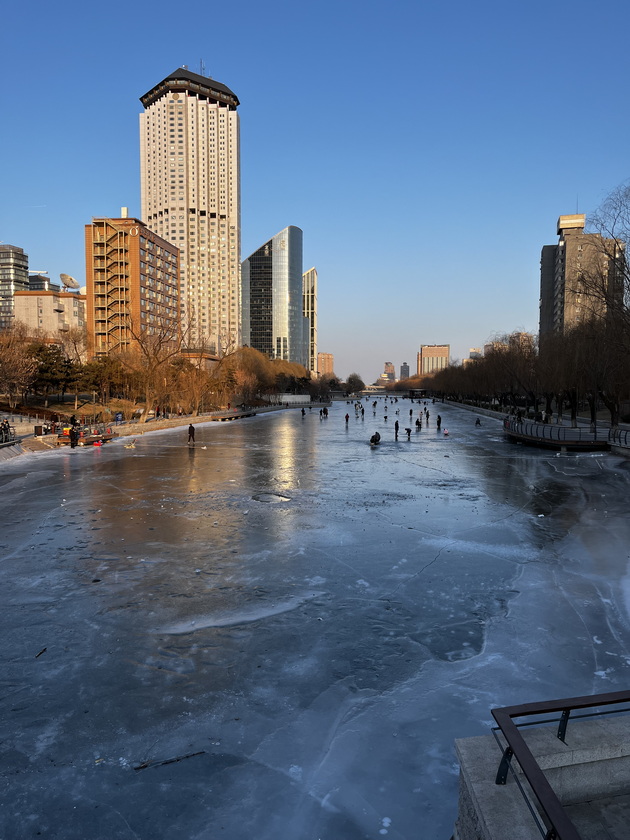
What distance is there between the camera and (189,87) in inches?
6693

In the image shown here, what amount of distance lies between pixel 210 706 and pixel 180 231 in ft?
586

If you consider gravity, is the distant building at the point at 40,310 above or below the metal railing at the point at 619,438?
above

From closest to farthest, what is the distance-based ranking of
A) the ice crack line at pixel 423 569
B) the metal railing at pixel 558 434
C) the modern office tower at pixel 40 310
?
the ice crack line at pixel 423 569, the metal railing at pixel 558 434, the modern office tower at pixel 40 310

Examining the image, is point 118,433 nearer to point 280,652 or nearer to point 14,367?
point 14,367

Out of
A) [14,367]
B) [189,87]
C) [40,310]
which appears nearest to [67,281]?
[40,310]

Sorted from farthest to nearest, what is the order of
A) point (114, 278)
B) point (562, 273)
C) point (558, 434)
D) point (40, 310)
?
point (40, 310)
point (562, 273)
point (114, 278)
point (558, 434)

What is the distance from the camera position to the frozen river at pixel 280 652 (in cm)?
394

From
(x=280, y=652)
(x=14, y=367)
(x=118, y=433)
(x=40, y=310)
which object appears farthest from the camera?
(x=40, y=310)

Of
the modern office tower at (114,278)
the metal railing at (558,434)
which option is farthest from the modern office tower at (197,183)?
the metal railing at (558,434)

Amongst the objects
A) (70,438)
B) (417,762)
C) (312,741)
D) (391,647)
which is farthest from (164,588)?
(70,438)

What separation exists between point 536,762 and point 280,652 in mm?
3714

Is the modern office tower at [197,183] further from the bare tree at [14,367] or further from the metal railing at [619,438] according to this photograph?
the metal railing at [619,438]

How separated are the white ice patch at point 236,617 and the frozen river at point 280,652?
39mm

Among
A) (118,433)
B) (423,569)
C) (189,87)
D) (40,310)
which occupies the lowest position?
→ (423,569)
